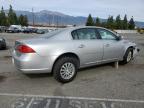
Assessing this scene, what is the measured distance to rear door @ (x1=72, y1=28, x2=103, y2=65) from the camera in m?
6.80

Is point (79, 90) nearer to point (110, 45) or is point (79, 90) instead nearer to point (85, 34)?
point (85, 34)

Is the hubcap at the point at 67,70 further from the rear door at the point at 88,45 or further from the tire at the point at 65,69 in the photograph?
the rear door at the point at 88,45

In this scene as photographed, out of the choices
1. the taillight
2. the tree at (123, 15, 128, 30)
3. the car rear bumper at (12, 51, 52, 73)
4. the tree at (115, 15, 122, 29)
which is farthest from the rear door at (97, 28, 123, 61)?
the tree at (123, 15, 128, 30)

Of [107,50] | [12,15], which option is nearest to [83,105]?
[107,50]

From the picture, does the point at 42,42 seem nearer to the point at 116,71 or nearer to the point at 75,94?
the point at 75,94

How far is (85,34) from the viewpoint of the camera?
714 centimetres

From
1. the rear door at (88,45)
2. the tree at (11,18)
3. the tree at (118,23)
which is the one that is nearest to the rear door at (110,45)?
the rear door at (88,45)

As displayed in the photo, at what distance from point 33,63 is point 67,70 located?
98 centimetres

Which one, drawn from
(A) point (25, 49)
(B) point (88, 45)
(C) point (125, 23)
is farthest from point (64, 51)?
(C) point (125, 23)

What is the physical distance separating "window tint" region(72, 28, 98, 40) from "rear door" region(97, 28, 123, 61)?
0.30m

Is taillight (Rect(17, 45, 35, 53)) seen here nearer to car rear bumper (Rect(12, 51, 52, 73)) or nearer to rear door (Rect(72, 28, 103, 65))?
car rear bumper (Rect(12, 51, 52, 73))

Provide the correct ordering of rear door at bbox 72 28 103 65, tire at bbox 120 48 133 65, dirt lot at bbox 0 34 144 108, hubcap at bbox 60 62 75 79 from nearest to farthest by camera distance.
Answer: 1. dirt lot at bbox 0 34 144 108
2. hubcap at bbox 60 62 75 79
3. rear door at bbox 72 28 103 65
4. tire at bbox 120 48 133 65

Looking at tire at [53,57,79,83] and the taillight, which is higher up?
the taillight

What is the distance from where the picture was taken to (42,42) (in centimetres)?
624
